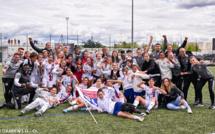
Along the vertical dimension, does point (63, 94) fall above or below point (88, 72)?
below

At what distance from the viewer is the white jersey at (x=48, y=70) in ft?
23.5

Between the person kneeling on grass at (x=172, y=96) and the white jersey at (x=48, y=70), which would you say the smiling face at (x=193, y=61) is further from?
the white jersey at (x=48, y=70)

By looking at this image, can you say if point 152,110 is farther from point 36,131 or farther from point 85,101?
point 36,131

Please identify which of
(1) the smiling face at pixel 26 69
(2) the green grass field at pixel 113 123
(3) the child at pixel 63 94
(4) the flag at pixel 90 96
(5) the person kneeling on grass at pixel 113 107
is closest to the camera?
(2) the green grass field at pixel 113 123

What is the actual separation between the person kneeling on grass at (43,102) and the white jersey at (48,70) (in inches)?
35.2

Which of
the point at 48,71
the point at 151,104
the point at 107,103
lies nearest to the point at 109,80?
the point at 107,103

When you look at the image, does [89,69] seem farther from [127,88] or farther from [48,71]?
[127,88]

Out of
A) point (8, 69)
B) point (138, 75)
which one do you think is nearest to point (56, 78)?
point (8, 69)

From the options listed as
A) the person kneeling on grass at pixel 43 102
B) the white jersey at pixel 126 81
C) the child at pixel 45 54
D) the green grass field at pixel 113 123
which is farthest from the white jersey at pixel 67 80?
the white jersey at pixel 126 81

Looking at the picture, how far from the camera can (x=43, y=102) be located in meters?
5.96

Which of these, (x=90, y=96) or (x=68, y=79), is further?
(x=68, y=79)

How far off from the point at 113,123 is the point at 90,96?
5.08ft

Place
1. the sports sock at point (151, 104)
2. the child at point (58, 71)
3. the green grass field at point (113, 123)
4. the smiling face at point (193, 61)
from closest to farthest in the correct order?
the green grass field at point (113, 123)
the sports sock at point (151, 104)
the smiling face at point (193, 61)
the child at point (58, 71)

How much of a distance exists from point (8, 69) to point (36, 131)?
283 cm
